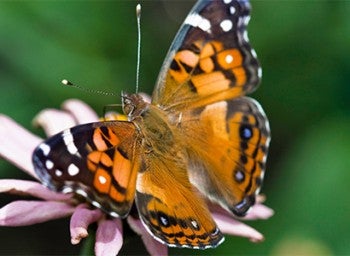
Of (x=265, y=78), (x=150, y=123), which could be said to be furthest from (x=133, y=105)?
(x=265, y=78)

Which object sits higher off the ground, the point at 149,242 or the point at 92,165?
the point at 92,165

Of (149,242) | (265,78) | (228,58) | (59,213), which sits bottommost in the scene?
(265,78)

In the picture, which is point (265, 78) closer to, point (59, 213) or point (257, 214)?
point (257, 214)

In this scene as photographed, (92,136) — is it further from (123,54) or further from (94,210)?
(123,54)

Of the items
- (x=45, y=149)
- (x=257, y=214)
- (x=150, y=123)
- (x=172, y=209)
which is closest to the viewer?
(x=45, y=149)

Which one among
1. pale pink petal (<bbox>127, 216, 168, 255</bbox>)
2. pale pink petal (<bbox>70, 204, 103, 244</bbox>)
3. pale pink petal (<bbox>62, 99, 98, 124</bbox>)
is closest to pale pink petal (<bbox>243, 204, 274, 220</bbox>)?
pale pink petal (<bbox>127, 216, 168, 255</bbox>)

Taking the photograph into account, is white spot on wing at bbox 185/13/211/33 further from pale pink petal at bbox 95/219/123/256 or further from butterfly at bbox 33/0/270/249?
pale pink petal at bbox 95/219/123/256

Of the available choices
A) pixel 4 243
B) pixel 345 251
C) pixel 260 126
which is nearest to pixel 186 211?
pixel 260 126

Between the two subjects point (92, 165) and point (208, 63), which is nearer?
point (92, 165)
